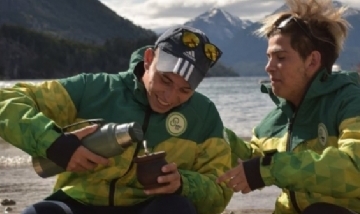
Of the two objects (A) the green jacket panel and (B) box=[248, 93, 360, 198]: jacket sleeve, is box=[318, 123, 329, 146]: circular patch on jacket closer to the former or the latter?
(B) box=[248, 93, 360, 198]: jacket sleeve

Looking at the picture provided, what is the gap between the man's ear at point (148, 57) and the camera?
184 inches

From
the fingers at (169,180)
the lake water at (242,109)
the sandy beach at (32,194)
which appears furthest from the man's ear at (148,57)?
the sandy beach at (32,194)

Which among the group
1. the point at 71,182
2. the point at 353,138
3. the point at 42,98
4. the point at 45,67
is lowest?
the point at 45,67

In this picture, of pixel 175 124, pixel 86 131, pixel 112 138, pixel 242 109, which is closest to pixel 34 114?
pixel 86 131

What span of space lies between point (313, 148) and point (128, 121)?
1.32 meters

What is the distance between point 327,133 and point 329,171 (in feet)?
1.86

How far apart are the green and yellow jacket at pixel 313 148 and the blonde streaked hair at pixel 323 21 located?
10.1 inches

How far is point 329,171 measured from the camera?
411cm

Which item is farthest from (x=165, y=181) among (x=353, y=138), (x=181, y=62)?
(x=353, y=138)

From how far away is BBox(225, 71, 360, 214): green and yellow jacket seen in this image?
412cm

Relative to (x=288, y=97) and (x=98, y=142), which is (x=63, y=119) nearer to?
(x=98, y=142)

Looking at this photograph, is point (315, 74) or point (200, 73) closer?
point (200, 73)

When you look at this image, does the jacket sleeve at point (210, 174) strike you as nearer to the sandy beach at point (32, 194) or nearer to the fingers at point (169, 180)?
the fingers at point (169, 180)

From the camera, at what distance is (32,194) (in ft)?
37.2
